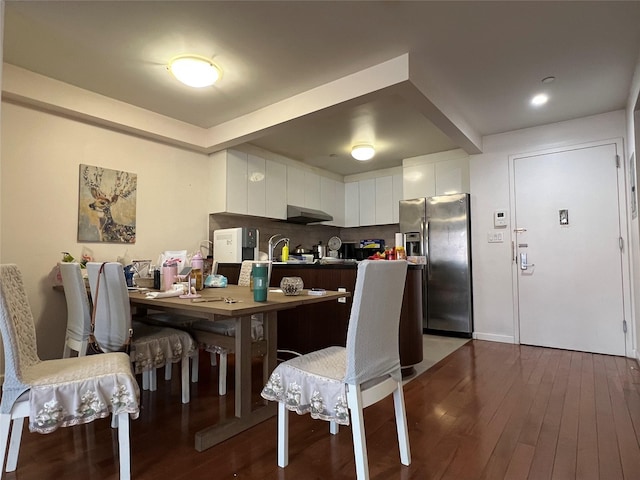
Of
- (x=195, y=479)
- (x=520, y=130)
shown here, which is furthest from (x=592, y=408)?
(x=520, y=130)

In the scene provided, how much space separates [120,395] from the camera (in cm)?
140

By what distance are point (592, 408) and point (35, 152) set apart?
434cm

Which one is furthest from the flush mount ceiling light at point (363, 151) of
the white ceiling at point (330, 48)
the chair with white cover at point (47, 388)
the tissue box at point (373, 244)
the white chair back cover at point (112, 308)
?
the chair with white cover at point (47, 388)

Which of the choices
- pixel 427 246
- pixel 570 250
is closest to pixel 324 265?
pixel 427 246

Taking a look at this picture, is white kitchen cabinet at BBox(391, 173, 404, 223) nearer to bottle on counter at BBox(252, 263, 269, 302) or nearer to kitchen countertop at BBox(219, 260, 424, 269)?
kitchen countertop at BBox(219, 260, 424, 269)

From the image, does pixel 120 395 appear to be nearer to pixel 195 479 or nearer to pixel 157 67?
pixel 195 479

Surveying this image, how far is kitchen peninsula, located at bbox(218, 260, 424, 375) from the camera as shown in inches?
110

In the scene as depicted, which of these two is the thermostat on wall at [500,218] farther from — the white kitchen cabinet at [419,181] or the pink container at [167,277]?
the pink container at [167,277]

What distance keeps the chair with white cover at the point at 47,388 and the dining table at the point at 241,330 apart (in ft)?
1.22

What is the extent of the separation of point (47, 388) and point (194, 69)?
6.83 ft

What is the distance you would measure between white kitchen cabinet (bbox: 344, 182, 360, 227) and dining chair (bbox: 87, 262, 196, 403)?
392 cm

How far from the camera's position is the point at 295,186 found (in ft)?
16.3

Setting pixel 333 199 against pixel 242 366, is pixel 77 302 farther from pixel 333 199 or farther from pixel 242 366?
pixel 333 199

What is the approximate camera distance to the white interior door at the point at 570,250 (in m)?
3.37
